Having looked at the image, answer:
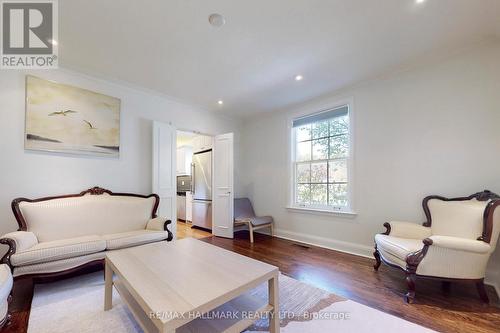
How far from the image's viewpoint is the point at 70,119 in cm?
282

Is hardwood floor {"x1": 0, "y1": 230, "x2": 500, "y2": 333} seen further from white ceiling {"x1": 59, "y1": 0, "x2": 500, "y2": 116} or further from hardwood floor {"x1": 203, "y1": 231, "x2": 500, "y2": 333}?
white ceiling {"x1": 59, "y1": 0, "x2": 500, "y2": 116}

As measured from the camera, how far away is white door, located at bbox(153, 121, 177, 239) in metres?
3.52

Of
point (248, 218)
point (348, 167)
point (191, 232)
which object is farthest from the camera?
point (191, 232)

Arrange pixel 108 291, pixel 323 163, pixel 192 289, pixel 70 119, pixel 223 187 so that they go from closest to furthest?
pixel 192 289 < pixel 108 291 < pixel 70 119 < pixel 323 163 < pixel 223 187

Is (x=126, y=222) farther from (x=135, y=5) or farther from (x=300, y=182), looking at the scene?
(x=300, y=182)

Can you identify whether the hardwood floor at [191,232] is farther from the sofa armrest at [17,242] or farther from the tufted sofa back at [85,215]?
the sofa armrest at [17,242]

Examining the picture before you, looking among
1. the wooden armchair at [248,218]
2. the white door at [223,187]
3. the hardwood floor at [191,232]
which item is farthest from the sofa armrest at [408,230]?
the hardwood floor at [191,232]

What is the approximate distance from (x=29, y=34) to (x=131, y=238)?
2362mm

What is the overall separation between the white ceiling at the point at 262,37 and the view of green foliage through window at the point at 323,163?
2.50 ft

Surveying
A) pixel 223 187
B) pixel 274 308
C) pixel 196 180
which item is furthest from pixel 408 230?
pixel 196 180

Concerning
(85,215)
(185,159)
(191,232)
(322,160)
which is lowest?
(191,232)

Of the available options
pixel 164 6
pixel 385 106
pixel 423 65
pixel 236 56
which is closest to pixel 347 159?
pixel 385 106

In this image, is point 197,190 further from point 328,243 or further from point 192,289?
point 192,289

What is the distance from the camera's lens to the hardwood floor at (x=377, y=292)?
164 cm
